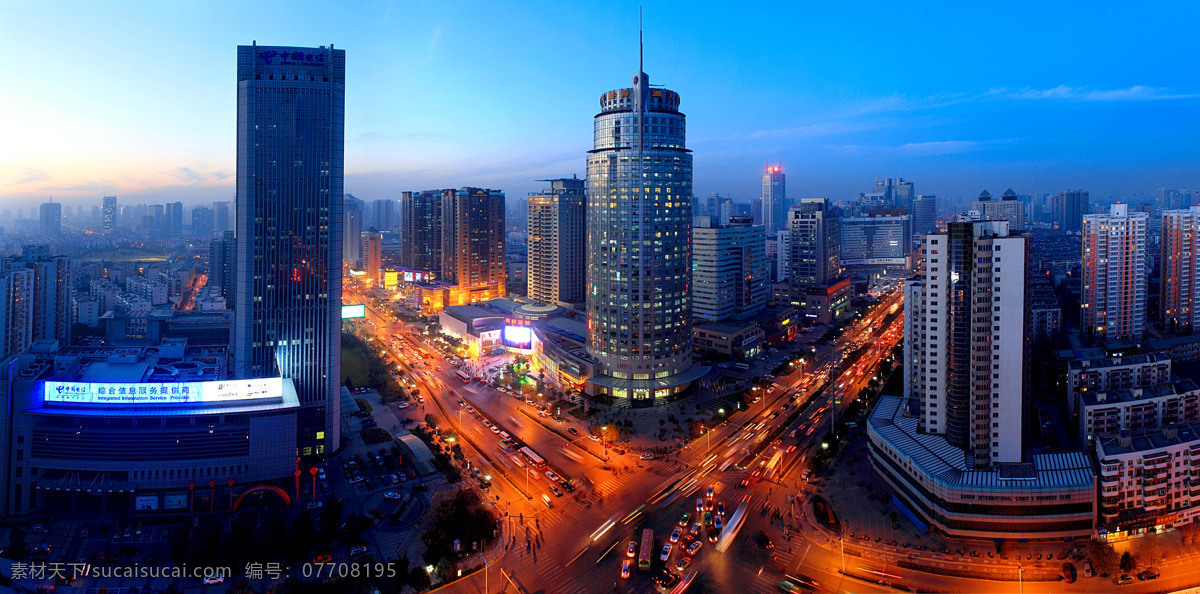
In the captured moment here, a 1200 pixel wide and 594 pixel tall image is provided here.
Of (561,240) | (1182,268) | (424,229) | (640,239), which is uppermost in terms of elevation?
(424,229)

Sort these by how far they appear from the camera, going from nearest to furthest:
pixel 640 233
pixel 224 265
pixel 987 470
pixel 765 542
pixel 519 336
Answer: pixel 765 542 → pixel 987 470 → pixel 640 233 → pixel 519 336 → pixel 224 265

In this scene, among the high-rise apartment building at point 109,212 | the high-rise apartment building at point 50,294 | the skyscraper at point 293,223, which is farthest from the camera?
the high-rise apartment building at point 109,212

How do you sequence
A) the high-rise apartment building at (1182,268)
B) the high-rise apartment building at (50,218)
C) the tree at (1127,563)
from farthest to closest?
the high-rise apartment building at (50,218), the high-rise apartment building at (1182,268), the tree at (1127,563)

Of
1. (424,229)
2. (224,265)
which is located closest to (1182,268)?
(424,229)

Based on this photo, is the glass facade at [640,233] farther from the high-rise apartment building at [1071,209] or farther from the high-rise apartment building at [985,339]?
the high-rise apartment building at [1071,209]

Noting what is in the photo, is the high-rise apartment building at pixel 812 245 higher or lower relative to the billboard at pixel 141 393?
higher

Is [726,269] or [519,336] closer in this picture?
[519,336]

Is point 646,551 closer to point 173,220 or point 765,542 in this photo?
point 765,542

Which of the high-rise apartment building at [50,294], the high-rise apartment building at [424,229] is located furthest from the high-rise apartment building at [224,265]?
the high-rise apartment building at [424,229]
